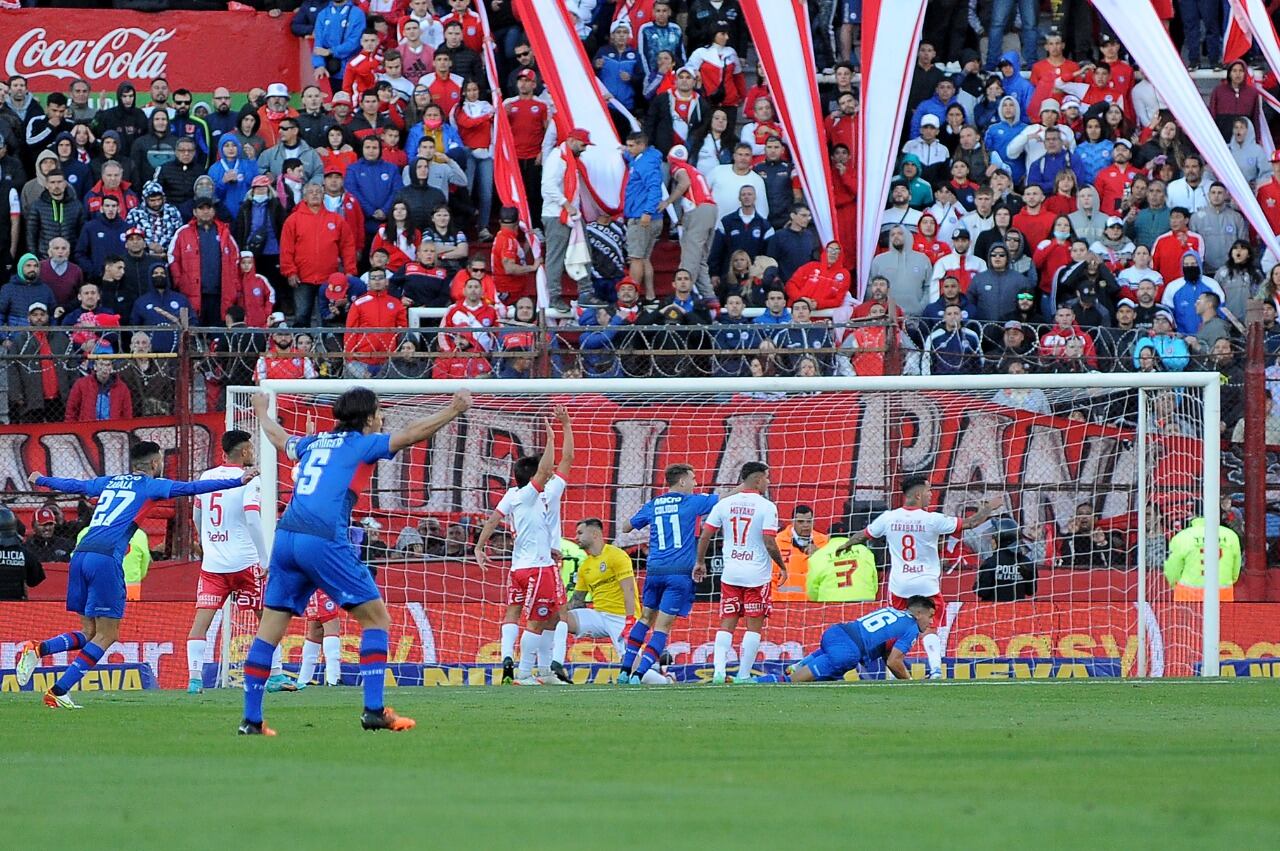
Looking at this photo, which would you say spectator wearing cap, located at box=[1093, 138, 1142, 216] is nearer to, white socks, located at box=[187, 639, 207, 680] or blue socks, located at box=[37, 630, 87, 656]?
white socks, located at box=[187, 639, 207, 680]

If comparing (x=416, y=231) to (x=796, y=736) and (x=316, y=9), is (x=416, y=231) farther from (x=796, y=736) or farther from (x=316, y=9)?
(x=796, y=736)

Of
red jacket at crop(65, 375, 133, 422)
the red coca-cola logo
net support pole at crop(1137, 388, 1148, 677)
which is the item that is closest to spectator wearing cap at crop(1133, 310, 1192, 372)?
net support pole at crop(1137, 388, 1148, 677)

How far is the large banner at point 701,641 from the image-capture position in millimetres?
18703

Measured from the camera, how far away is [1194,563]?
18688 millimetres

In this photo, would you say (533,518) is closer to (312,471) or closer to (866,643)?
(866,643)

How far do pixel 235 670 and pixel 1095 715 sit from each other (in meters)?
9.25

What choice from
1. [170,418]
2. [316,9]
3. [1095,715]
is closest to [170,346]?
[170,418]

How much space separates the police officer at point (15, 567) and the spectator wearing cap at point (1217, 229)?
13182 millimetres

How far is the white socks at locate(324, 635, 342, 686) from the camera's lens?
17062 mm

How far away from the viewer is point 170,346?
20484 mm

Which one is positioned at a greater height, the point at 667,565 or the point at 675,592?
the point at 667,565

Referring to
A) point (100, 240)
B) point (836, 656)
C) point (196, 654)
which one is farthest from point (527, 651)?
point (100, 240)

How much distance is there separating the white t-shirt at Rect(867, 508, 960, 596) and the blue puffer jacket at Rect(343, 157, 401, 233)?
7.83 meters

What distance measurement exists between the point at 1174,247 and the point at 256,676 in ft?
48.6
